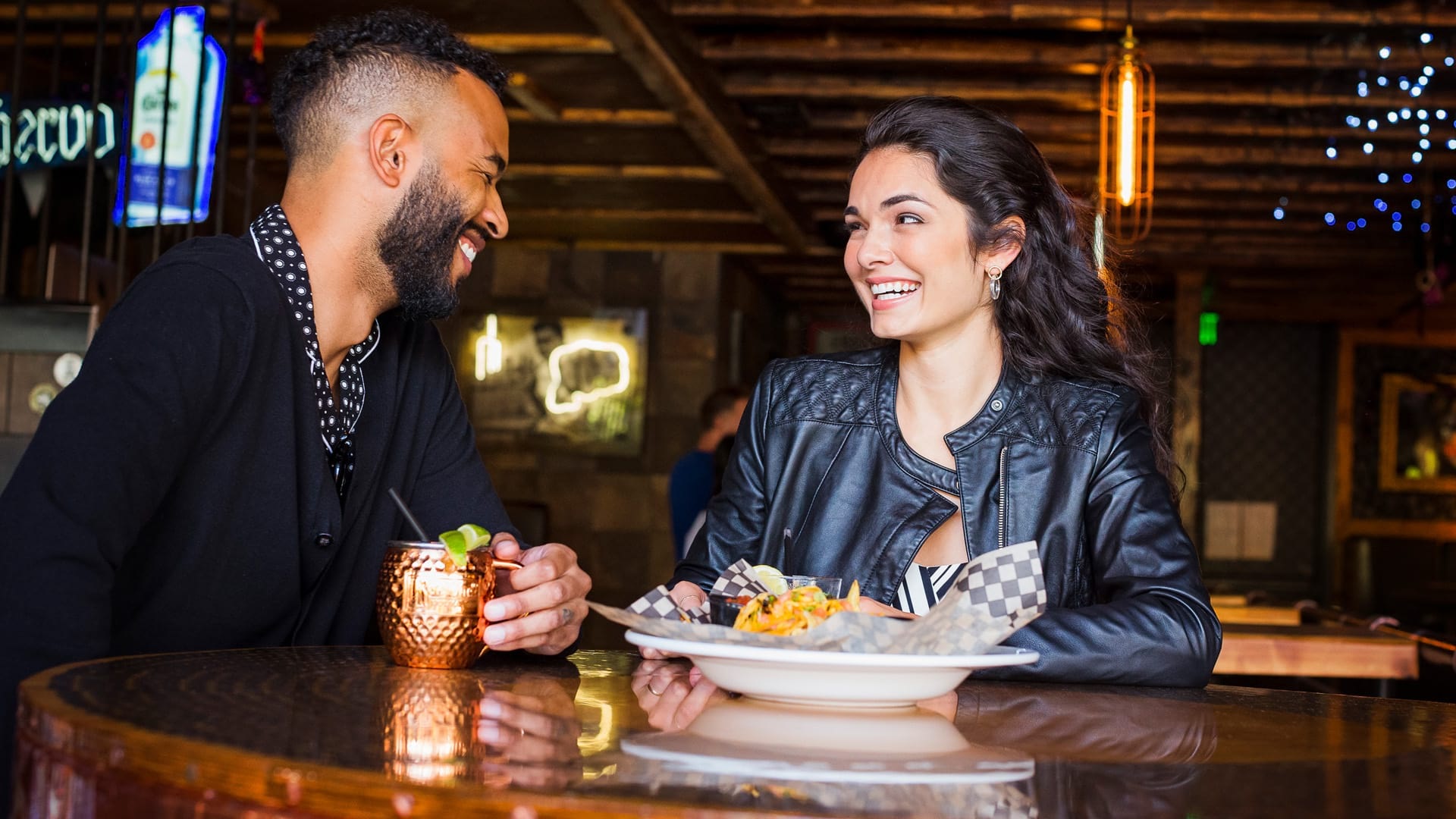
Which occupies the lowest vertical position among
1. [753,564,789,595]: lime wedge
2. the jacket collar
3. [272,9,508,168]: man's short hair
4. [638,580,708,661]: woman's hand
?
[638,580,708,661]: woman's hand

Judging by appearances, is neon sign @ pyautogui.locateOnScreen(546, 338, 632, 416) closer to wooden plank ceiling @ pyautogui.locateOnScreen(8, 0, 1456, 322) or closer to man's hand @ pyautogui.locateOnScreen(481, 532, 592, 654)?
wooden plank ceiling @ pyautogui.locateOnScreen(8, 0, 1456, 322)

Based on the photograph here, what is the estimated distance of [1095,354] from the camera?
7.08 feet

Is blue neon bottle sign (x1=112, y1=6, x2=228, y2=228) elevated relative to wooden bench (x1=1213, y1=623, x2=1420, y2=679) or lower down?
elevated

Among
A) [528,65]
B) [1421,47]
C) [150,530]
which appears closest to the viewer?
[150,530]

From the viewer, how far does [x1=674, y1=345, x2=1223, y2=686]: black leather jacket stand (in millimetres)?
1843

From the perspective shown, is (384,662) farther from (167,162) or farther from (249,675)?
(167,162)

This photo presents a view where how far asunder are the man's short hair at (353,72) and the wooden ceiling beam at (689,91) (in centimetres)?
234

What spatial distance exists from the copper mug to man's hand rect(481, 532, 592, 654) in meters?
0.03

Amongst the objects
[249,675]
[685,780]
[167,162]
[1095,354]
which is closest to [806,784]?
[685,780]

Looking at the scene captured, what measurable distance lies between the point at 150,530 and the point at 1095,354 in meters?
1.43

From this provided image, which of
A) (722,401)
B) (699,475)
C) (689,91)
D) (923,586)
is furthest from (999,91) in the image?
(923,586)

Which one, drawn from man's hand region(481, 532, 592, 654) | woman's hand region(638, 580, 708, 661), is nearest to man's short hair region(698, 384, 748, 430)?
woman's hand region(638, 580, 708, 661)

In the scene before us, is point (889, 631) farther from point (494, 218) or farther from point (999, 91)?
point (999, 91)

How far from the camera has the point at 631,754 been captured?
0.88 m
